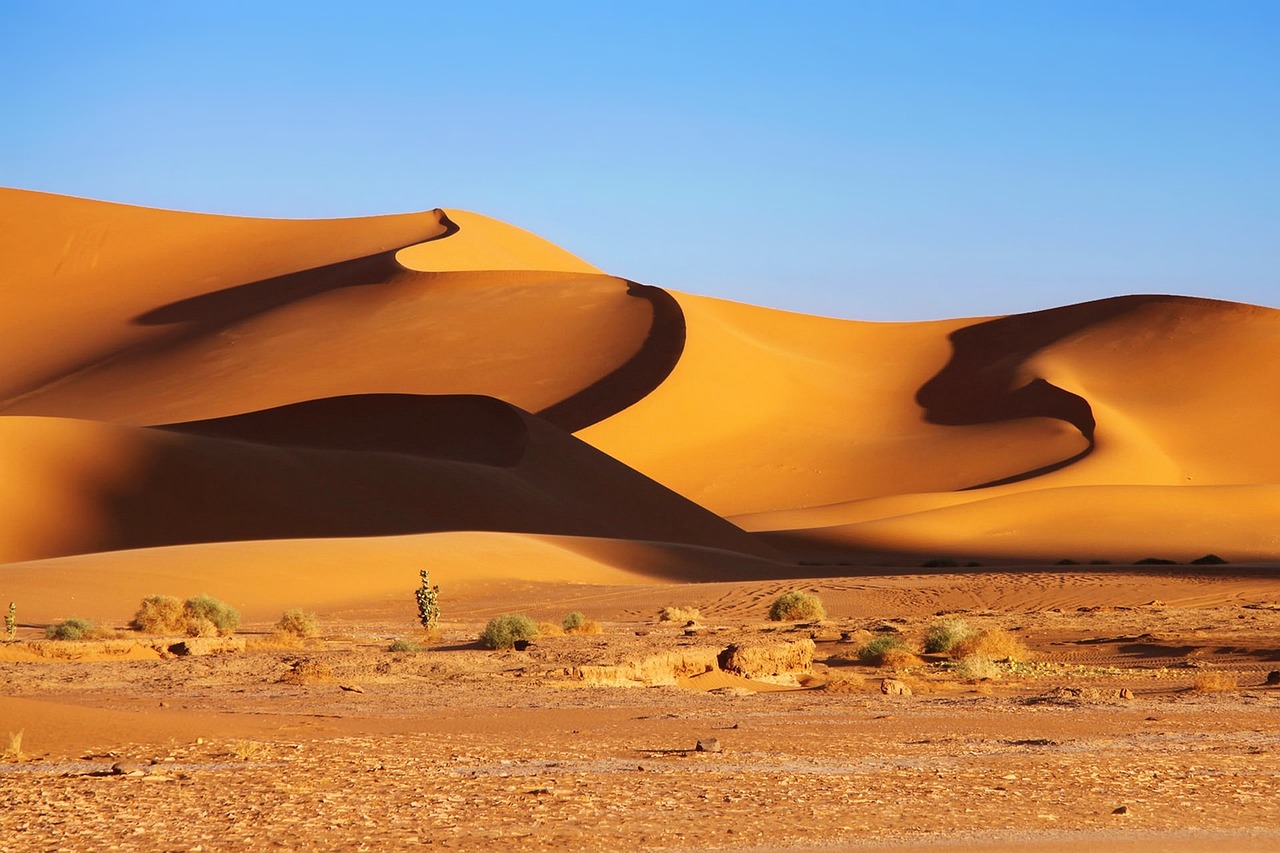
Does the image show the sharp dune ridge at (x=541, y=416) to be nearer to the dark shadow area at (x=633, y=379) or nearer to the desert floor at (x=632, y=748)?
the dark shadow area at (x=633, y=379)

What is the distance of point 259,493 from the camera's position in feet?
120

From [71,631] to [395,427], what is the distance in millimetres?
26629

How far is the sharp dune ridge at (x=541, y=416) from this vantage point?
35.7 m

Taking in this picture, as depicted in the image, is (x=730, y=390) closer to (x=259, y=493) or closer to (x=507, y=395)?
(x=507, y=395)

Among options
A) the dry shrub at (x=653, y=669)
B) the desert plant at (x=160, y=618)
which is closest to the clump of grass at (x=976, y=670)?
the dry shrub at (x=653, y=669)

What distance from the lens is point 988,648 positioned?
18047mm

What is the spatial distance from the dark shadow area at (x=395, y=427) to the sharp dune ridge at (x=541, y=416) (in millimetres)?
106

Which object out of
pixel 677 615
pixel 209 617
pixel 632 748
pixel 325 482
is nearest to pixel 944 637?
pixel 677 615

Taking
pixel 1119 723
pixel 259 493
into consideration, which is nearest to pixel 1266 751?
pixel 1119 723

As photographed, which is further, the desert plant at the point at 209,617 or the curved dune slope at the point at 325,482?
the curved dune slope at the point at 325,482

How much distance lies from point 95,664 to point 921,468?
47.0 m

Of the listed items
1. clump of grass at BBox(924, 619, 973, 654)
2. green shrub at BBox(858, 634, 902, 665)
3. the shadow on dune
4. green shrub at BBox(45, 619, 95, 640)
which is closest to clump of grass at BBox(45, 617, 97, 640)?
green shrub at BBox(45, 619, 95, 640)

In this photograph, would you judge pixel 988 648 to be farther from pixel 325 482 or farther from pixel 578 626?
pixel 325 482

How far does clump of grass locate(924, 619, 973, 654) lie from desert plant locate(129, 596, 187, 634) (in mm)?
9924
